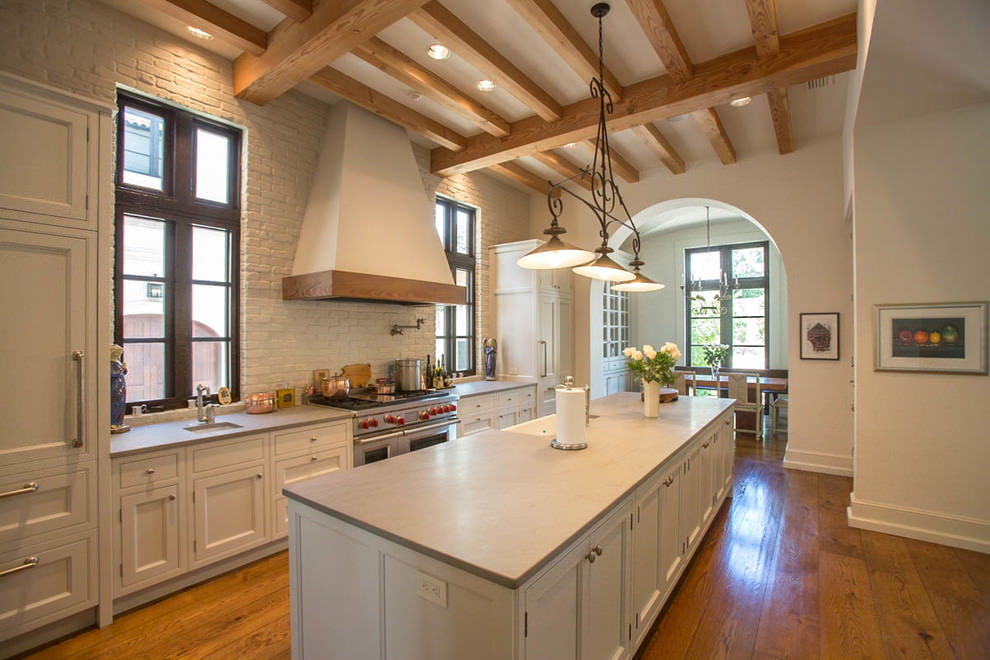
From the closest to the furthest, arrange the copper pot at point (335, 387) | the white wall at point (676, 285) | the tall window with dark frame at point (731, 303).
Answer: the copper pot at point (335, 387)
the white wall at point (676, 285)
the tall window with dark frame at point (731, 303)

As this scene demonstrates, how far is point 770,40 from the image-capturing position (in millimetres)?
2926

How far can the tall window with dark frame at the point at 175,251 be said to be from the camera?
291 centimetres

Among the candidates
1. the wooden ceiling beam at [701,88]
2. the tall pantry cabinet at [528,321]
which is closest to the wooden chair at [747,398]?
the tall pantry cabinet at [528,321]

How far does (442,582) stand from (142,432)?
243cm

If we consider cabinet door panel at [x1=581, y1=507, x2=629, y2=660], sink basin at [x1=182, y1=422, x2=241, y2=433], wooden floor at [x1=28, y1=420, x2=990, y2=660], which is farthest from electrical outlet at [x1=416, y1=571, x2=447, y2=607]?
sink basin at [x1=182, y1=422, x2=241, y2=433]

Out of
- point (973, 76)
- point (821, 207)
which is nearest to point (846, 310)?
point (821, 207)

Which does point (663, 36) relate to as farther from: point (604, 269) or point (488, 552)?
point (488, 552)

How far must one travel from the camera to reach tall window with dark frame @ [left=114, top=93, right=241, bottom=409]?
2914 mm

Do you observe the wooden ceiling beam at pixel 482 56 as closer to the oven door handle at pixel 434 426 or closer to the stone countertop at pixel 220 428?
the stone countertop at pixel 220 428

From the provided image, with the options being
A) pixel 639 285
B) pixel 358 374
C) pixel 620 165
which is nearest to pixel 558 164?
pixel 620 165

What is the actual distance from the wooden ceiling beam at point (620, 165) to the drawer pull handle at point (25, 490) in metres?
4.93

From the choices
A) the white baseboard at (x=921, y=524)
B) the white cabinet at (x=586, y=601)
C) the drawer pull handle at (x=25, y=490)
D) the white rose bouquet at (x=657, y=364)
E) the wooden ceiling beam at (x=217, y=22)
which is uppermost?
the wooden ceiling beam at (x=217, y=22)

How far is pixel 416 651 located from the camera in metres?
1.34

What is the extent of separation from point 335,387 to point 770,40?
3955 mm
